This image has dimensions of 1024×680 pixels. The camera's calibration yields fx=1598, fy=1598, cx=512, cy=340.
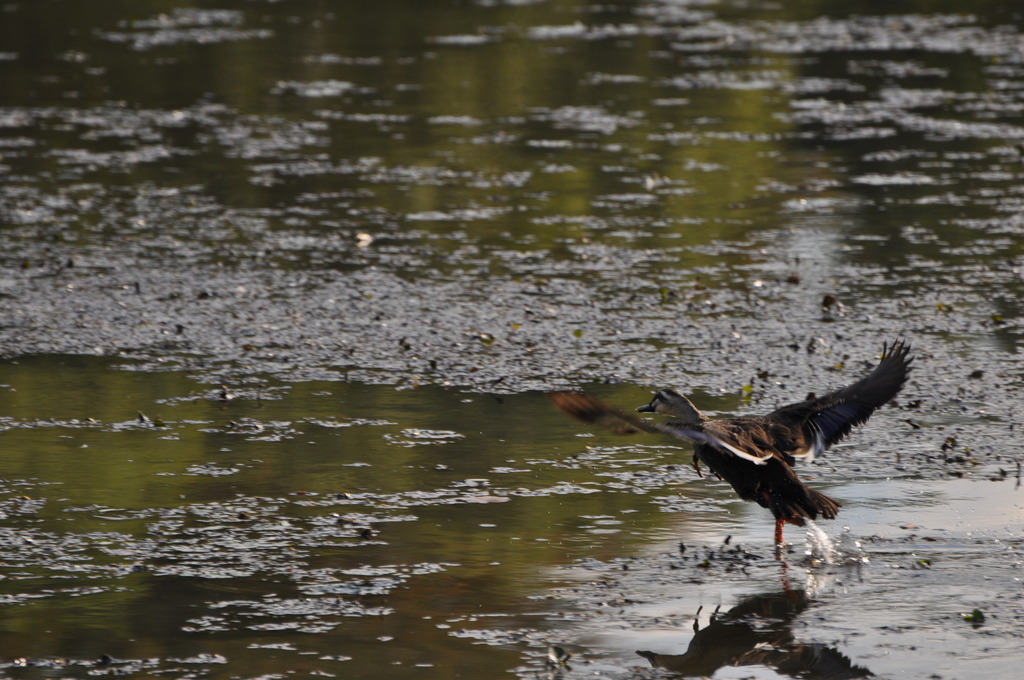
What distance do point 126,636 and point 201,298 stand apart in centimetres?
549

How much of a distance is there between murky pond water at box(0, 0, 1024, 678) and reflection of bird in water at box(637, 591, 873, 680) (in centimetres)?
2

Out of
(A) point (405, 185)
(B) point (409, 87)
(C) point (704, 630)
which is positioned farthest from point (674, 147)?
(C) point (704, 630)

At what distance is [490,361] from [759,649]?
4157mm

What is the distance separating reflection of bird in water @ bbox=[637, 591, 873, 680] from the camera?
6.07 m

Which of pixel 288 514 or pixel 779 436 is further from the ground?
pixel 779 436

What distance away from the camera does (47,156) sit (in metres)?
16.5

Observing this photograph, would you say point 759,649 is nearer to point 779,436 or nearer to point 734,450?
point 734,450

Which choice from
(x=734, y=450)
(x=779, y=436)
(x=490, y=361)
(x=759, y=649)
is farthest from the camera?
(x=490, y=361)

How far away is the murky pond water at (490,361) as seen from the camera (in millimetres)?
6570

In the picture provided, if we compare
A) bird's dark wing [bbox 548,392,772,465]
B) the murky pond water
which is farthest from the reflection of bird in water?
bird's dark wing [bbox 548,392,772,465]

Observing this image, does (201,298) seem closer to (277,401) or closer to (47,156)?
(277,401)

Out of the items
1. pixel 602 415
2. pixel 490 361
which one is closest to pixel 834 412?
pixel 602 415

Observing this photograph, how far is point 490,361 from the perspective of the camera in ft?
33.3

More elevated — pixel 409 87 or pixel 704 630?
pixel 409 87
